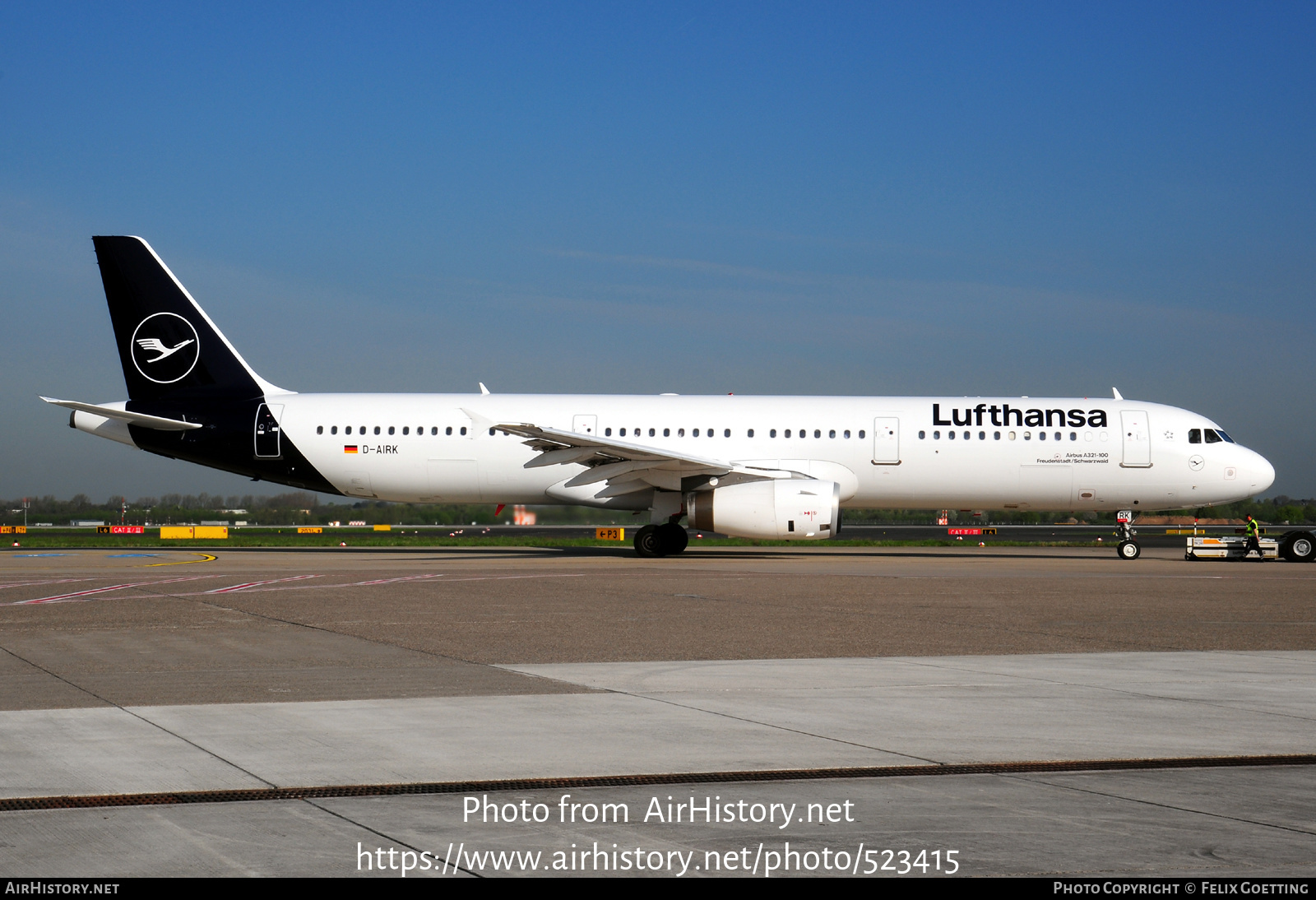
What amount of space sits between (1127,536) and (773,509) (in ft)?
33.0

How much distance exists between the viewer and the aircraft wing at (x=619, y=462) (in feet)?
79.9

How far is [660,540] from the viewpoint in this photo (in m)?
27.1

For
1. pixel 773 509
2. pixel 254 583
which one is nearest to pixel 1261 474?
pixel 773 509

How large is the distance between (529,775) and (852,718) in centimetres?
254

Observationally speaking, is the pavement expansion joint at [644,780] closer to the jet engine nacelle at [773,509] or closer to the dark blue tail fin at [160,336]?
the jet engine nacelle at [773,509]

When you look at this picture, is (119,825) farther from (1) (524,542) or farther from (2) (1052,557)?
(1) (524,542)

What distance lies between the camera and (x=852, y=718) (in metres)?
7.50

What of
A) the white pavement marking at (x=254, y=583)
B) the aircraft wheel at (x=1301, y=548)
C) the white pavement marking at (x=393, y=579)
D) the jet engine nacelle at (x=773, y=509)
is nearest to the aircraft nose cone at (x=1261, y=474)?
the aircraft wheel at (x=1301, y=548)

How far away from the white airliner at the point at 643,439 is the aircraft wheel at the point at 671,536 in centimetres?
3

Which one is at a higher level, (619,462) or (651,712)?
(619,462)

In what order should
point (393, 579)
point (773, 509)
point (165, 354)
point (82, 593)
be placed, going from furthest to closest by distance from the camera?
point (165, 354) → point (773, 509) → point (393, 579) → point (82, 593)

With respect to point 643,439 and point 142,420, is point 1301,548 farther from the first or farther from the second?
point 142,420

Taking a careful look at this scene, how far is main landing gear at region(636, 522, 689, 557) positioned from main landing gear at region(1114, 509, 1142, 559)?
35.1 feet
